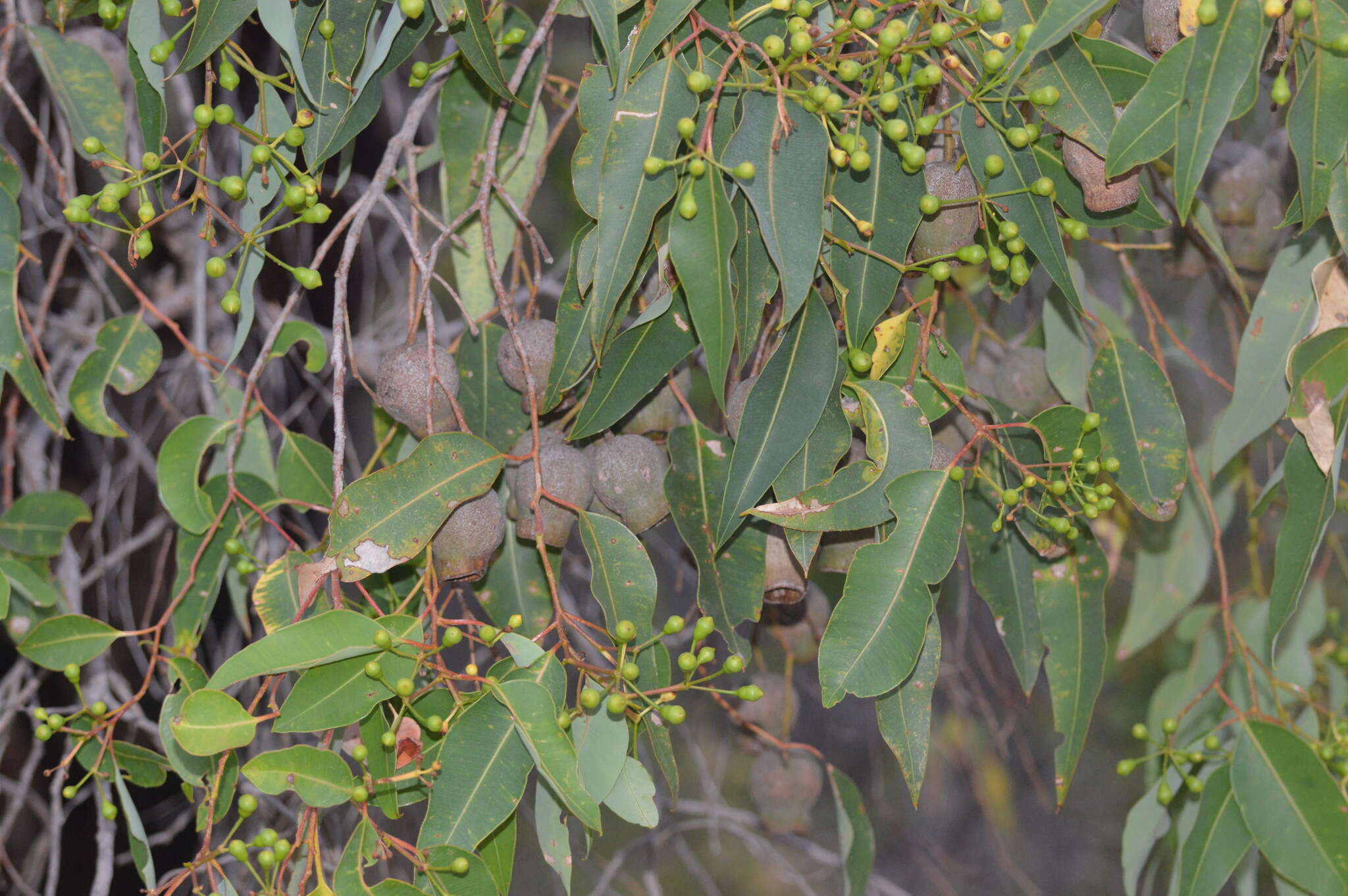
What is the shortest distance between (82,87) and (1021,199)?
954 mm

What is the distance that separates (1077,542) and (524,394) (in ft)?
1.71

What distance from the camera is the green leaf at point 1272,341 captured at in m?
1.06

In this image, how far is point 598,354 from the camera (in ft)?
2.62

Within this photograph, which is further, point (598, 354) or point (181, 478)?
point (181, 478)

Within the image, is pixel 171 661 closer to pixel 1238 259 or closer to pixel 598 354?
pixel 598 354

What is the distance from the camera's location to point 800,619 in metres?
1.27

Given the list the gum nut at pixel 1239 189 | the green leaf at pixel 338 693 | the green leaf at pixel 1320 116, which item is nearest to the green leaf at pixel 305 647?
the green leaf at pixel 338 693

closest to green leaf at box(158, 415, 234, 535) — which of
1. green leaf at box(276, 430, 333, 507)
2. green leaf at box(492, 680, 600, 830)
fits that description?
green leaf at box(276, 430, 333, 507)

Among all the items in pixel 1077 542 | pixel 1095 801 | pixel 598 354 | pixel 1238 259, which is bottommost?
pixel 1095 801

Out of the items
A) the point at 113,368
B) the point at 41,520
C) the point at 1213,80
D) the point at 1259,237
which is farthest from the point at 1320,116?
the point at 41,520

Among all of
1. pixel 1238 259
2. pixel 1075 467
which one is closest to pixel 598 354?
pixel 1075 467

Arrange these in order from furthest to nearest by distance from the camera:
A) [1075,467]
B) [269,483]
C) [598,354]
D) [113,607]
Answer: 1. [113,607]
2. [269,483]
3. [1075,467]
4. [598,354]

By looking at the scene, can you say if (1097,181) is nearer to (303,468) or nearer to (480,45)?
(480,45)

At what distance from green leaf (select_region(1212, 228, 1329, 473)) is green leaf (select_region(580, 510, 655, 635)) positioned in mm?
558
